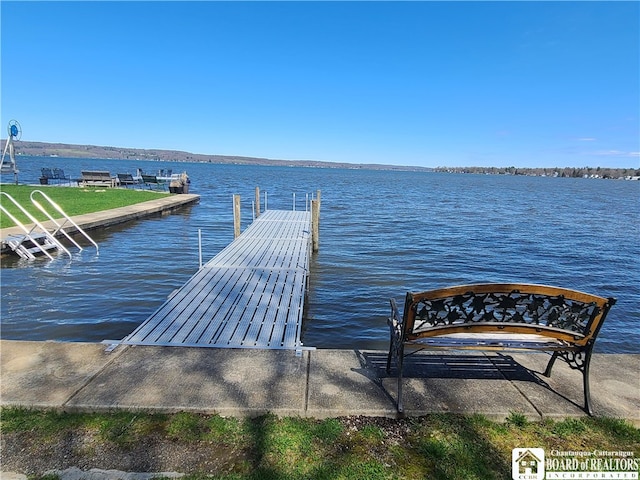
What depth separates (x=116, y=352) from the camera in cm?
448

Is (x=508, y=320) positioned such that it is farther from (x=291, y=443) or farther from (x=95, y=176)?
(x=95, y=176)

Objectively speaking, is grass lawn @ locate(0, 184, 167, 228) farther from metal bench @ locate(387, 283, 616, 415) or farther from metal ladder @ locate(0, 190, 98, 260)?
metal bench @ locate(387, 283, 616, 415)

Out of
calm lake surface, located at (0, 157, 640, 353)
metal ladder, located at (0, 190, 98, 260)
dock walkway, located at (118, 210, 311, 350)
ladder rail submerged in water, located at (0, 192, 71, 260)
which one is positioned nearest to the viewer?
dock walkway, located at (118, 210, 311, 350)

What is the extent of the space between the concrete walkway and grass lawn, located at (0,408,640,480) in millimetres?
129

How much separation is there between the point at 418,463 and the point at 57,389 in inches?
129

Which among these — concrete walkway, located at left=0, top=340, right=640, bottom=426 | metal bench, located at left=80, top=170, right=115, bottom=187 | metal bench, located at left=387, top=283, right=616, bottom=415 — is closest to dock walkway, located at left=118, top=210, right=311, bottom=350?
concrete walkway, located at left=0, top=340, right=640, bottom=426

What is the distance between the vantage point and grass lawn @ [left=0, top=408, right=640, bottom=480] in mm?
2775

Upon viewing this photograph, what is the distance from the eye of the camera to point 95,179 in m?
29.9

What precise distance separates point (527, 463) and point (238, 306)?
4.56 metres

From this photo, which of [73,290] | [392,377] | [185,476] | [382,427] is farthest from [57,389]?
[73,290]

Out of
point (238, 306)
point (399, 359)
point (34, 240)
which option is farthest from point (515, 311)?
point (34, 240)

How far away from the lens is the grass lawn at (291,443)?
2.78 m

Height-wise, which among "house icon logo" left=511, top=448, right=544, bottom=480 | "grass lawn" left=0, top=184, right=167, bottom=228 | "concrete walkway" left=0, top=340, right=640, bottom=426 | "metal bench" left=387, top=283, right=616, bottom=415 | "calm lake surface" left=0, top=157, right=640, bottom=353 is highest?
"metal bench" left=387, top=283, right=616, bottom=415

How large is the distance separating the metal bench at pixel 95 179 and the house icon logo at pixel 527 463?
3309 cm
